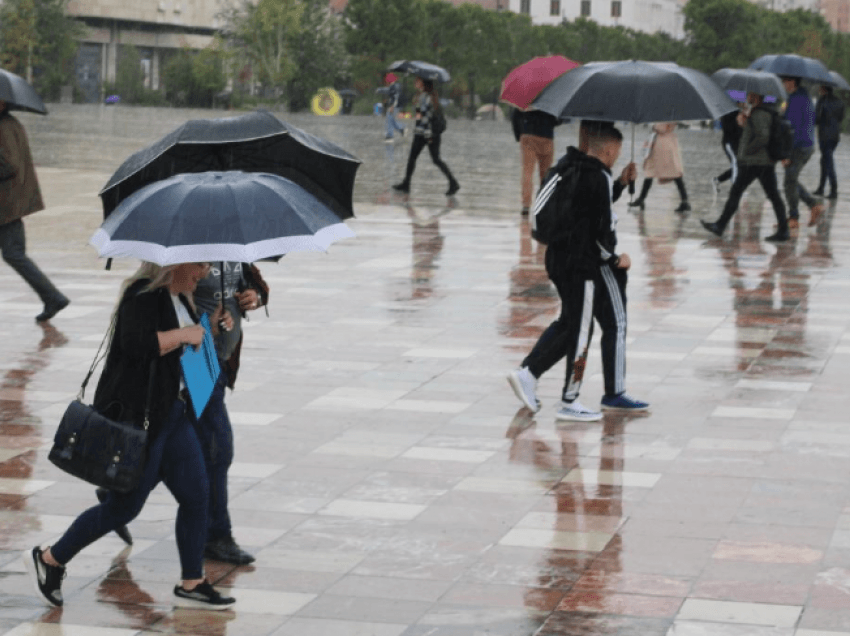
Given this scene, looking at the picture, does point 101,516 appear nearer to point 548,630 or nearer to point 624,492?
point 548,630

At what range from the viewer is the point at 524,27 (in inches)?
3954

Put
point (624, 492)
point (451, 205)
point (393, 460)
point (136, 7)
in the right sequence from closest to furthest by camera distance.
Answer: point (624, 492) < point (393, 460) < point (451, 205) < point (136, 7)

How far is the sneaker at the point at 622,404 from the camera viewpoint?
32.0ft

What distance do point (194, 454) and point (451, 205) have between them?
16514 mm

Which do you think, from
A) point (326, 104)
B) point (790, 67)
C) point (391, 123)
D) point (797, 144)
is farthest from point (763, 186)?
point (326, 104)

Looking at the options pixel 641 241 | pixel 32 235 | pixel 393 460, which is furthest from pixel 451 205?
pixel 393 460

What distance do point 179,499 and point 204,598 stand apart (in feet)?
1.12

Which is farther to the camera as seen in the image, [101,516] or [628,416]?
[628,416]

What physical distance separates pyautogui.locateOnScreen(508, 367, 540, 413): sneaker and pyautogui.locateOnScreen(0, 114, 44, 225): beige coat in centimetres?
422

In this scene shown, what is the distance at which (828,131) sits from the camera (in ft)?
82.4

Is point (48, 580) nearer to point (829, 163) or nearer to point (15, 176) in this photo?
point (15, 176)

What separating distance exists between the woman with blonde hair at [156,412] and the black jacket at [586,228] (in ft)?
11.1

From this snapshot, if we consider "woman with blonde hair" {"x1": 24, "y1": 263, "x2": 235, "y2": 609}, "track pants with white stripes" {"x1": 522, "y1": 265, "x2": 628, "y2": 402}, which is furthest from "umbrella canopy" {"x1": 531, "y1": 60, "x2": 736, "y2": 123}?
"woman with blonde hair" {"x1": 24, "y1": 263, "x2": 235, "y2": 609}

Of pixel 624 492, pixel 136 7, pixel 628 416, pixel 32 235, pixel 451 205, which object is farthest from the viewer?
pixel 136 7
